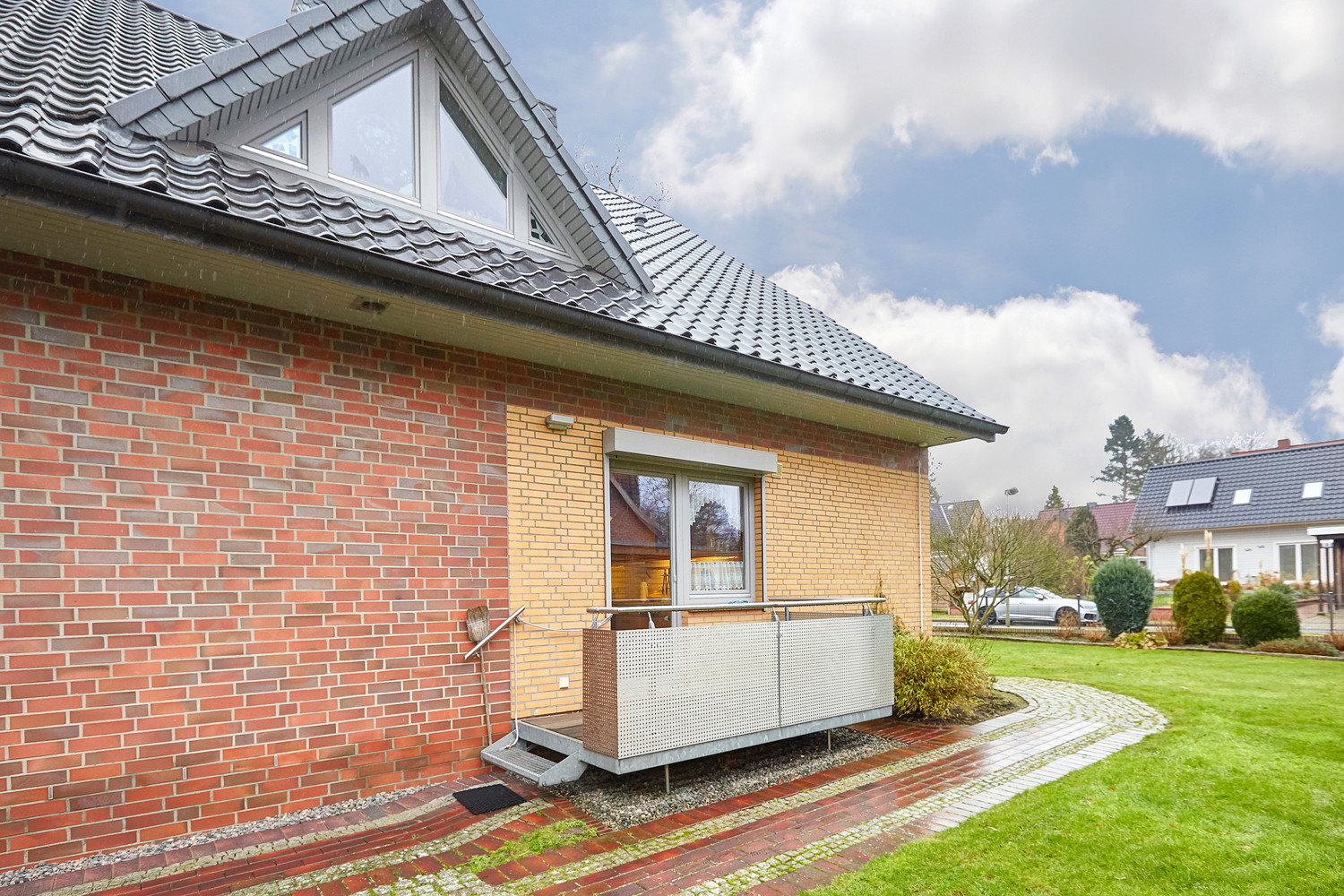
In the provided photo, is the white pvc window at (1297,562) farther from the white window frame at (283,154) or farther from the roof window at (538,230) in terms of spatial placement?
the white window frame at (283,154)

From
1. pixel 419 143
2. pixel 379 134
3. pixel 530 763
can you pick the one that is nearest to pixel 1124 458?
pixel 530 763

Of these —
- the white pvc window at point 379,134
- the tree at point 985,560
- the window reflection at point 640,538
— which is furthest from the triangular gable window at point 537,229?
the tree at point 985,560

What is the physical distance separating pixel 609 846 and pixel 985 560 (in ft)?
61.6

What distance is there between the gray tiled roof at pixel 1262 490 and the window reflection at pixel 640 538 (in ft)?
106

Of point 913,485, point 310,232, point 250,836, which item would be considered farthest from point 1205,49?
point 250,836

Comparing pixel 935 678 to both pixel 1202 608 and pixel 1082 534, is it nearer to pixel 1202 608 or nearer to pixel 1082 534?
pixel 1202 608

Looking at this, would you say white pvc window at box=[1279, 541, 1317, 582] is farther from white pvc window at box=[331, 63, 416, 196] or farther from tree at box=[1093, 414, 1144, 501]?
white pvc window at box=[331, 63, 416, 196]

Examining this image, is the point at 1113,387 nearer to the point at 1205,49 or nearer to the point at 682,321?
the point at 1205,49

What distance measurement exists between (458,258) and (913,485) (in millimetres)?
7753

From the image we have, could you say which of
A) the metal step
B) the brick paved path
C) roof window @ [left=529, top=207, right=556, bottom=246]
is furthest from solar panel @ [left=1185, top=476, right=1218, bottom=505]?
the metal step

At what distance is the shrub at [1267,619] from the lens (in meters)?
15.3

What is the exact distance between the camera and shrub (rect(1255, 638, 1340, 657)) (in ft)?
47.1

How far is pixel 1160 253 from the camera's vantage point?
34.1m

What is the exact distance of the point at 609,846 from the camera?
177 inches
